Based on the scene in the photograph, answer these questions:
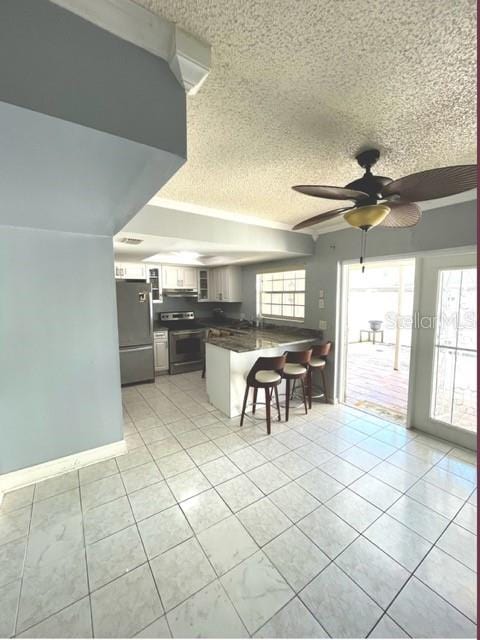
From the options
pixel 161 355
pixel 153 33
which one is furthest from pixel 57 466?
pixel 153 33

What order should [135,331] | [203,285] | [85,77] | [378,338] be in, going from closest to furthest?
[85,77], [135,331], [203,285], [378,338]

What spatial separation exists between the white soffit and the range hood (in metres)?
4.52

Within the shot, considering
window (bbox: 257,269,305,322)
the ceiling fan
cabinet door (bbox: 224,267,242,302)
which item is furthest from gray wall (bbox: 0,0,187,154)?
cabinet door (bbox: 224,267,242,302)

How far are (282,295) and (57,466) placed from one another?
153 inches

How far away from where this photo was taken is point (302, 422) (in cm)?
322

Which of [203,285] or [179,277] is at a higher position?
[179,277]

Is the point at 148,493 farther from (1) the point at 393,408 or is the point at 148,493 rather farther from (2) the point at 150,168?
(1) the point at 393,408

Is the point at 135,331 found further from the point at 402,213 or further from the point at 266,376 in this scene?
the point at 402,213

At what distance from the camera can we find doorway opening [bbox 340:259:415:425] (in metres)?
3.71

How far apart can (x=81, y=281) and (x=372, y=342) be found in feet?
27.2

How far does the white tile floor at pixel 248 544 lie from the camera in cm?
126

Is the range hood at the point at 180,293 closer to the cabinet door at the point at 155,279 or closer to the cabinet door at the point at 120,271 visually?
the cabinet door at the point at 155,279

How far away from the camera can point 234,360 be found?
325 cm

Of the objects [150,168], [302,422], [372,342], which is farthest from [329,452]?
[372,342]
